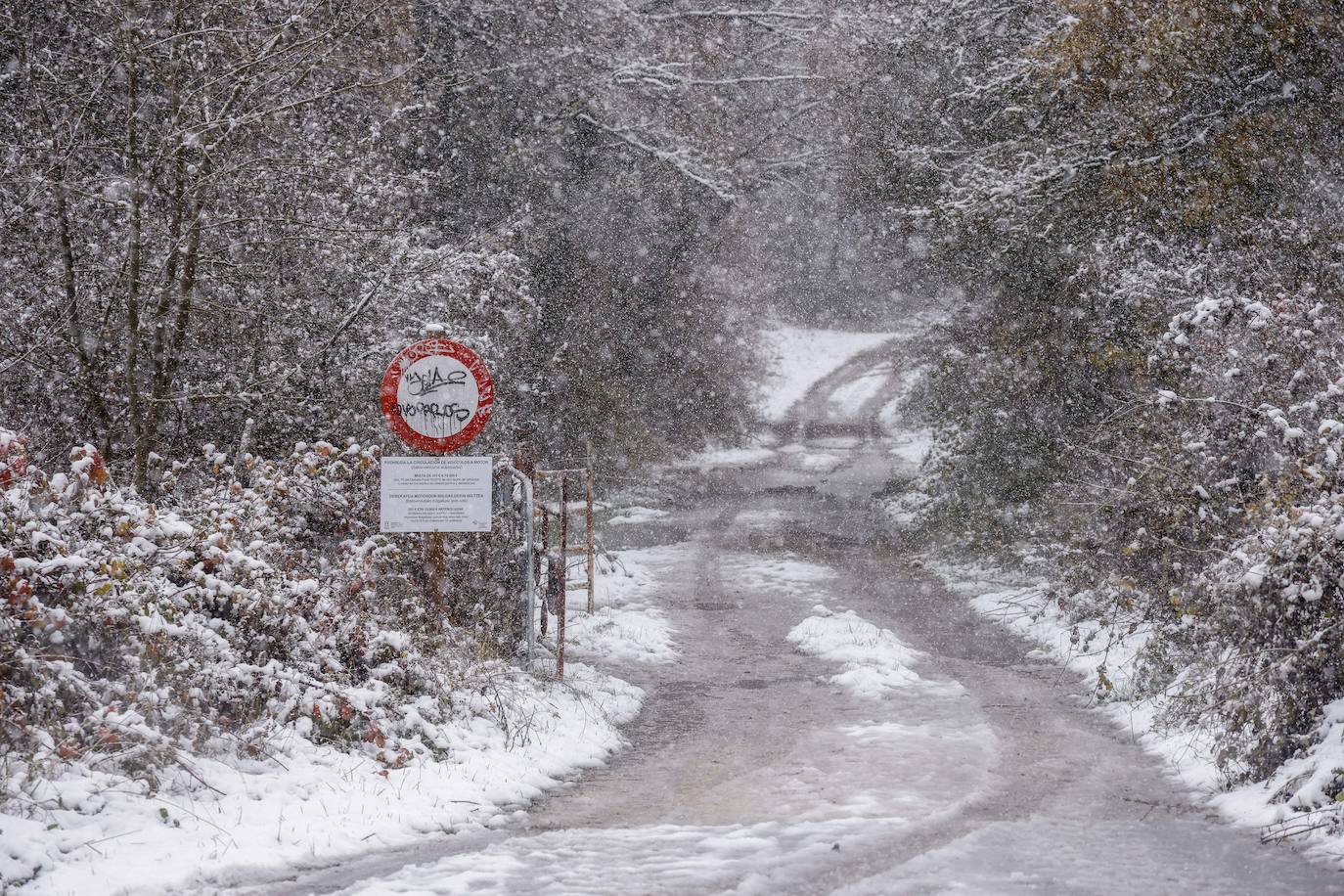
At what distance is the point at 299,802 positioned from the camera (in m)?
6.36

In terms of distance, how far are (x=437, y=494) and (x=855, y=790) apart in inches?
145

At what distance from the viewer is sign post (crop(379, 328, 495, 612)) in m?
8.95

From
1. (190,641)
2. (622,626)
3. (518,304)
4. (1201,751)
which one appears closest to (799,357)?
(518,304)

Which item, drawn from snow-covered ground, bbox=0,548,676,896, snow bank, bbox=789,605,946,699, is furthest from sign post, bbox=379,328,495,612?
snow bank, bbox=789,605,946,699

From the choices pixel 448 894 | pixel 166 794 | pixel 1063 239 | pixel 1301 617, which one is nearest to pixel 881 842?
pixel 448 894

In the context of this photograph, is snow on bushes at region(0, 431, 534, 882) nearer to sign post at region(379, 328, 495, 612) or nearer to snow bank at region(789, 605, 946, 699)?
sign post at region(379, 328, 495, 612)

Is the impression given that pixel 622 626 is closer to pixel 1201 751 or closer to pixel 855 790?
pixel 855 790

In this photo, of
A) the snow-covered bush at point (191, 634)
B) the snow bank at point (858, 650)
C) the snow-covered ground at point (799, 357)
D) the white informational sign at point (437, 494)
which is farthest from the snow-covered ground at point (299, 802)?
the snow-covered ground at point (799, 357)

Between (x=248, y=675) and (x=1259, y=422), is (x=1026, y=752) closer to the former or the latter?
(x=1259, y=422)

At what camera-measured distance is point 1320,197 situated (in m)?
11.2

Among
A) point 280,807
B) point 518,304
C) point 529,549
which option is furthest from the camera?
point 518,304

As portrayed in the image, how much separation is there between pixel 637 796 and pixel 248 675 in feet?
7.49

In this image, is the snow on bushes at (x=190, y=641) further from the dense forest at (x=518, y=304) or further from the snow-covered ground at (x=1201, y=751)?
the snow-covered ground at (x=1201, y=751)

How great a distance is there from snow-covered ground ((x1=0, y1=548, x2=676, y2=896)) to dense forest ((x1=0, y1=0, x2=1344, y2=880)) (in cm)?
23
